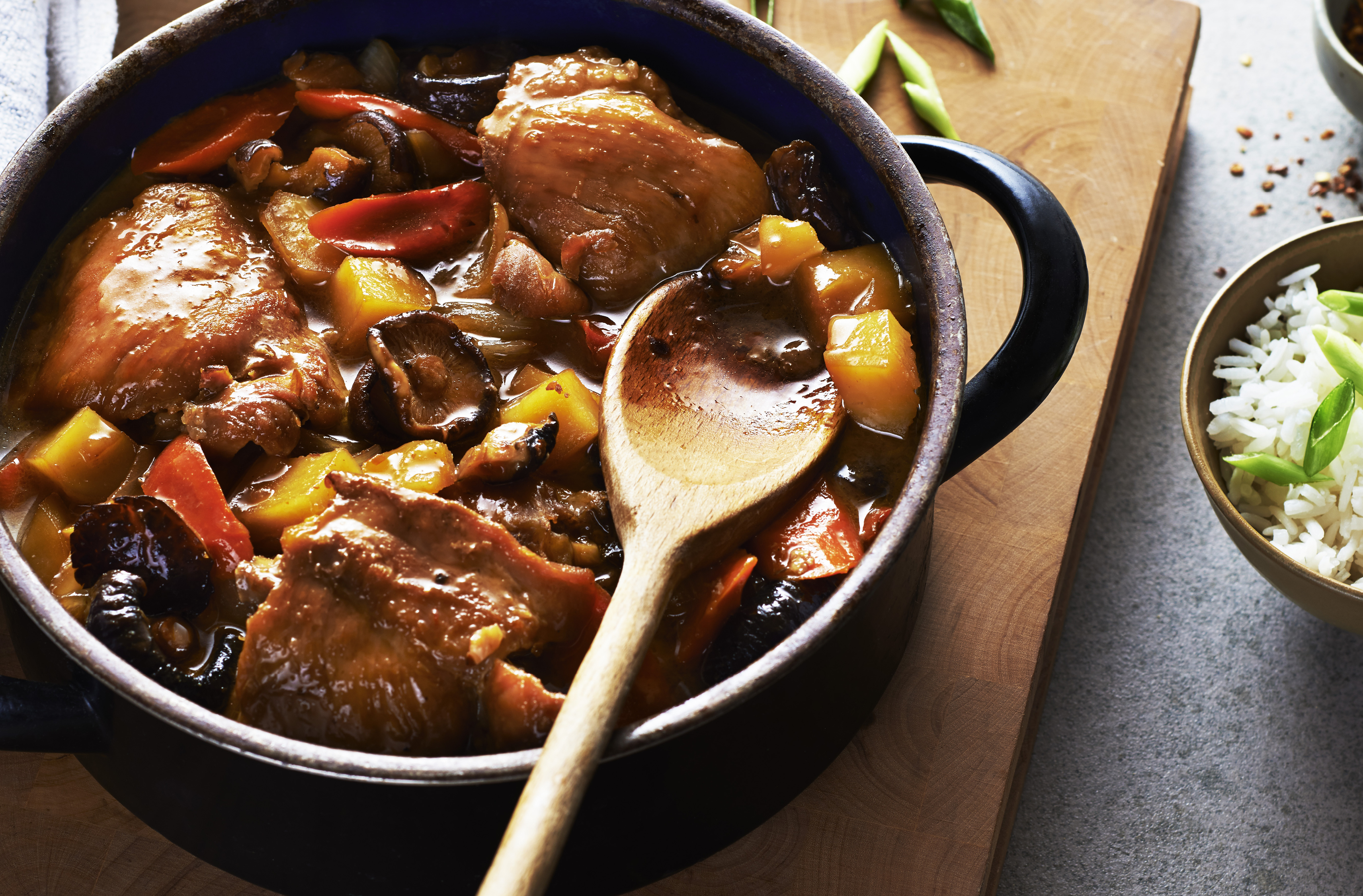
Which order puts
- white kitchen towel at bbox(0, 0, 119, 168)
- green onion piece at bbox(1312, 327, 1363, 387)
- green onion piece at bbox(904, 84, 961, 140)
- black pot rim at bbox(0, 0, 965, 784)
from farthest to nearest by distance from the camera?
green onion piece at bbox(904, 84, 961, 140)
white kitchen towel at bbox(0, 0, 119, 168)
green onion piece at bbox(1312, 327, 1363, 387)
black pot rim at bbox(0, 0, 965, 784)

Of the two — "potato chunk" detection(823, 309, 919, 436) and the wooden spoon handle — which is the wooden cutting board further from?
the wooden spoon handle

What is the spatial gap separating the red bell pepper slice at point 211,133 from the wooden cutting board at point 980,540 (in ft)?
2.50

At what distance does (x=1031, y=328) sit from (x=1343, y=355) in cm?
86

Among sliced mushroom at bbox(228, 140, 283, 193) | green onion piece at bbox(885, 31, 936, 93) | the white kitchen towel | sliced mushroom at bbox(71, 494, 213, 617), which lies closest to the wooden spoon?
sliced mushroom at bbox(71, 494, 213, 617)

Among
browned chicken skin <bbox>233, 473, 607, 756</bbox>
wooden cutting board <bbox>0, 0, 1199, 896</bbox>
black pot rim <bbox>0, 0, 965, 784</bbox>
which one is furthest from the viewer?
wooden cutting board <bbox>0, 0, 1199, 896</bbox>

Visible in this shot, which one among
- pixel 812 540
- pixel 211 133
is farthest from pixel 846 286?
pixel 211 133

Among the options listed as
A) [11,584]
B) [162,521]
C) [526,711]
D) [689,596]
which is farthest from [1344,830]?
[11,584]

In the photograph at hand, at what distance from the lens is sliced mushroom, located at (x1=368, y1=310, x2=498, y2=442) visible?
1.58 metres

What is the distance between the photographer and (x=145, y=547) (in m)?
1.44

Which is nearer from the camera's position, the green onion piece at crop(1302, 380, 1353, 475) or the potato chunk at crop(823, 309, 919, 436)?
the potato chunk at crop(823, 309, 919, 436)

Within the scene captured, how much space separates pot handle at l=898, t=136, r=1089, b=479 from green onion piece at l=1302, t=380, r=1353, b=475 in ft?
2.36

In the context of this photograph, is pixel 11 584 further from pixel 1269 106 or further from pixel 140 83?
pixel 1269 106

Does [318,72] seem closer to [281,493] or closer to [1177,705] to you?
[281,493]

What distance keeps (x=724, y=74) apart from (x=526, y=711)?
1.13 meters
